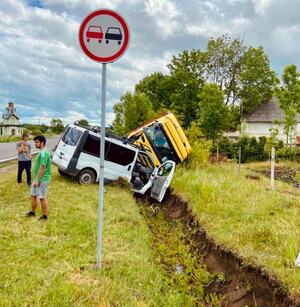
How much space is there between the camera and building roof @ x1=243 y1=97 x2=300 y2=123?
42.0m

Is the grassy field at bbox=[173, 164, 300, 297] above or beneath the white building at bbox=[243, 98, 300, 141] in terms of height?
beneath

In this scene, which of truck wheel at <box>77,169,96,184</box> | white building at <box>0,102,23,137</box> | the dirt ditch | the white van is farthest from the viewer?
white building at <box>0,102,23,137</box>

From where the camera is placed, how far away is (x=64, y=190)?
10375 mm

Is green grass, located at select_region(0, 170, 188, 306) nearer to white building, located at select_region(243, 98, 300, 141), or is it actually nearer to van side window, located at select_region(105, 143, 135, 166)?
van side window, located at select_region(105, 143, 135, 166)

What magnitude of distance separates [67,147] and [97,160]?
3.72 ft

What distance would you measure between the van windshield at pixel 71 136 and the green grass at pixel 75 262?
3697 mm

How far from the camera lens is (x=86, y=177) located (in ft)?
38.9

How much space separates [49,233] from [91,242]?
2.73 ft

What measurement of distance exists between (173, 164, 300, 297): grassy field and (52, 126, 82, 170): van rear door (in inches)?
157

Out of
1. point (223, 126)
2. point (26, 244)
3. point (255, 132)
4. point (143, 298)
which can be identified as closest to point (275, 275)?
point (143, 298)

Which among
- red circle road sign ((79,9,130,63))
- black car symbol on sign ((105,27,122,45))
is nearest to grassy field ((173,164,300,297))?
red circle road sign ((79,9,130,63))

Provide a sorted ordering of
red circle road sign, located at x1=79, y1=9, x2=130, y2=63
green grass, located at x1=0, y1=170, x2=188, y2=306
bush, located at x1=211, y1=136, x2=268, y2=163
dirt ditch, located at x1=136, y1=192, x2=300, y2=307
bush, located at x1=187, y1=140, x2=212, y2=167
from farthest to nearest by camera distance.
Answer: bush, located at x1=211, y1=136, x2=268, y2=163, bush, located at x1=187, y1=140, x2=212, y2=167, dirt ditch, located at x1=136, y1=192, x2=300, y2=307, red circle road sign, located at x1=79, y1=9, x2=130, y2=63, green grass, located at x1=0, y1=170, x2=188, y2=306

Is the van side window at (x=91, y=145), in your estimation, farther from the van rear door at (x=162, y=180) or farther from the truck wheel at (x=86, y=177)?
the van rear door at (x=162, y=180)

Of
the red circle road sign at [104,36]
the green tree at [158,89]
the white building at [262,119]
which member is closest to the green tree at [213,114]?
the green tree at [158,89]
